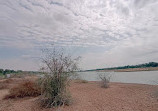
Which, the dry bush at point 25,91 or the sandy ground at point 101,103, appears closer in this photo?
the sandy ground at point 101,103

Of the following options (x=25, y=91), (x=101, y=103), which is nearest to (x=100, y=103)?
(x=101, y=103)

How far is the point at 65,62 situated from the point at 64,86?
1.29 m

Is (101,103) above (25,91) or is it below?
below

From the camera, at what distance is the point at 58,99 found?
6902mm

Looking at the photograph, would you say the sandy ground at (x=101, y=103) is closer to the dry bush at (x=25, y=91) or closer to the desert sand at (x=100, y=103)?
the desert sand at (x=100, y=103)

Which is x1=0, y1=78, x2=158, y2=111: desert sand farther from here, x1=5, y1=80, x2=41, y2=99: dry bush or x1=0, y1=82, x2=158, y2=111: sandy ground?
x1=5, y1=80, x2=41, y2=99: dry bush

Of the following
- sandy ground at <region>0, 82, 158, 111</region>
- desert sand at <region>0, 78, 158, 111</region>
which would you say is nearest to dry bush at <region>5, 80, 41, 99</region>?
desert sand at <region>0, 78, 158, 111</region>

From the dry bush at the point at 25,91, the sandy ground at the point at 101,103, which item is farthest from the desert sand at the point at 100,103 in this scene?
the dry bush at the point at 25,91

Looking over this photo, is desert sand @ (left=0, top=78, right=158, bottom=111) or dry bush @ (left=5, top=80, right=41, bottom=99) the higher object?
dry bush @ (left=5, top=80, right=41, bottom=99)

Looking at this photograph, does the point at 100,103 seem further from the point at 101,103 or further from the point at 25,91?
the point at 25,91

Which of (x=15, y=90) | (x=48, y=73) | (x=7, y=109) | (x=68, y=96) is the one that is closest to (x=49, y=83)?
(x=48, y=73)

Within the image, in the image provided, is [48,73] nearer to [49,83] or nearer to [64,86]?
[49,83]

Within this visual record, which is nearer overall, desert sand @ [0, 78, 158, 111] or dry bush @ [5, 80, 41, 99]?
desert sand @ [0, 78, 158, 111]

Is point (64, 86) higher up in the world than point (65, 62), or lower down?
lower down
